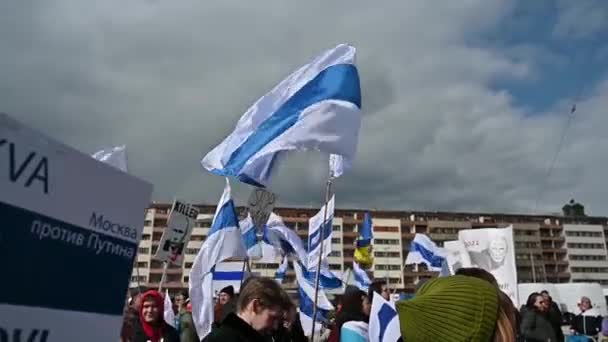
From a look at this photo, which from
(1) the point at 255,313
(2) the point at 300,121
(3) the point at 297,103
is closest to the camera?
(1) the point at 255,313

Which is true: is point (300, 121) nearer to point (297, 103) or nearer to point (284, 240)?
point (297, 103)

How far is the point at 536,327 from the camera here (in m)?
8.71

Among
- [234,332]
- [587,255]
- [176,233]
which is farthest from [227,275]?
[587,255]

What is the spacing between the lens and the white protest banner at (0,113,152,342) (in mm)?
1763

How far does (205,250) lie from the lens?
7496mm

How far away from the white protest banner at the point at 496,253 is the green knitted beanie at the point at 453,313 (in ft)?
34.0

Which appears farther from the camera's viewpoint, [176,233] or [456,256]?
[456,256]

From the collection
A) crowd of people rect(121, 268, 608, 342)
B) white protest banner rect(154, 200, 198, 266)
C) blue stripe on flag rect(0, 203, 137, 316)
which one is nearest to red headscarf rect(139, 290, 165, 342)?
crowd of people rect(121, 268, 608, 342)

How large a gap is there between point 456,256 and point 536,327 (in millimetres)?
4881

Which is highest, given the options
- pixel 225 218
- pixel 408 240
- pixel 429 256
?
pixel 408 240

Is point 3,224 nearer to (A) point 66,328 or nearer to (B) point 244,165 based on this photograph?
(A) point 66,328

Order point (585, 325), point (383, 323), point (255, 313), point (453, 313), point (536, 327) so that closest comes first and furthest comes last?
point (453, 313) → point (255, 313) → point (383, 323) → point (536, 327) → point (585, 325)

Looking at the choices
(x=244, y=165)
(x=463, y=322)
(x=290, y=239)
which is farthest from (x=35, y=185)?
(x=290, y=239)

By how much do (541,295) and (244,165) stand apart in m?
5.87
